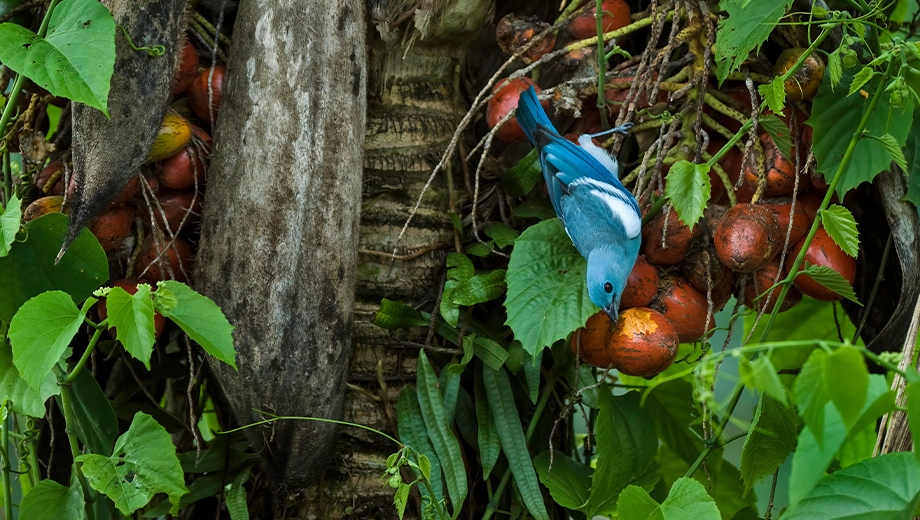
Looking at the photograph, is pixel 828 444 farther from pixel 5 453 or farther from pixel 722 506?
pixel 5 453

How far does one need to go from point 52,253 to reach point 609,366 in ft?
3.12

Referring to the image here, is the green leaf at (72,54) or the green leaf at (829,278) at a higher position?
the green leaf at (72,54)

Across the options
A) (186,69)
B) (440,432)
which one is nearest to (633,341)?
(440,432)

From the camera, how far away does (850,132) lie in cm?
141

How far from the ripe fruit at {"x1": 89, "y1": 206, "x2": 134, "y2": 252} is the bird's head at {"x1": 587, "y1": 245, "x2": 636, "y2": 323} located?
813mm

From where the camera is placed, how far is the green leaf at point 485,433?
1501 millimetres

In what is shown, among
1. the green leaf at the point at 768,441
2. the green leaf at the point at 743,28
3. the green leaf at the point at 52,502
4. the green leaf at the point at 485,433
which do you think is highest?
the green leaf at the point at 743,28

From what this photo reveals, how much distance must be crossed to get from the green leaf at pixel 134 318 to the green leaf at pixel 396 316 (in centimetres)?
50

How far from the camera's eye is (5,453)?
55.4 inches

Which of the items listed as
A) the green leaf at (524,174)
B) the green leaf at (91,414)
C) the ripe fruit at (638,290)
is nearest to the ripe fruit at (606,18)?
the green leaf at (524,174)

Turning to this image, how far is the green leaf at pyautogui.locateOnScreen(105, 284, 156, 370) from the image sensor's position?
1.09 metres

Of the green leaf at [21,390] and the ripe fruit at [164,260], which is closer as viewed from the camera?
the green leaf at [21,390]

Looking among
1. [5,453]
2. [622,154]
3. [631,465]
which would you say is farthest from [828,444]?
[5,453]

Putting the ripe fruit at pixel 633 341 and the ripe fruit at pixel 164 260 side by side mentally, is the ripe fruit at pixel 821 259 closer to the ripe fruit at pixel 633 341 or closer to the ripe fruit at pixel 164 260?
the ripe fruit at pixel 633 341
